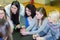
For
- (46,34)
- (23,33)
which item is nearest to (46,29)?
(46,34)

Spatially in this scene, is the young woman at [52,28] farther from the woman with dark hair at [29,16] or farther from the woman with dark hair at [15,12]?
the woman with dark hair at [15,12]

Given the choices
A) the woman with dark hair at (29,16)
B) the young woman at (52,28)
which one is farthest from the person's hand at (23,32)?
the young woman at (52,28)

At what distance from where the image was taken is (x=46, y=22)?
2418 mm

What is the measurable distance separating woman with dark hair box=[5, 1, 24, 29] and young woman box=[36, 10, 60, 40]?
52 cm

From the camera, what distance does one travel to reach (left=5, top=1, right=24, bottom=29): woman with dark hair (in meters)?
2.76

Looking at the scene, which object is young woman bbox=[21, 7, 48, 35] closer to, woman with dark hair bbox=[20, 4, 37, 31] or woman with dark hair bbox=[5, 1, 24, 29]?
woman with dark hair bbox=[20, 4, 37, 31]

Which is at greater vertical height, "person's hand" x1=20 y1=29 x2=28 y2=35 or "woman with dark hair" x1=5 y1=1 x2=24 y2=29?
"woman with dark hair" x1=5 y1=1 x2=24 y2=29

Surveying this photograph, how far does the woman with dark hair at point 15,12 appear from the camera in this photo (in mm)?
2760

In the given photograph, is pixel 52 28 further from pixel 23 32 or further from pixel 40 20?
pixel 23 32

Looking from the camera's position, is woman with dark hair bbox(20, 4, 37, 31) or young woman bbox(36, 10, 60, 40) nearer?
young woman bbox(36, 10, 60, 40)

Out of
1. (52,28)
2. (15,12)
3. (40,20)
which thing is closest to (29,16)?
(15,12)

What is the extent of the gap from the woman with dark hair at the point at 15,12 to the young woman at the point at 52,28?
0.52m

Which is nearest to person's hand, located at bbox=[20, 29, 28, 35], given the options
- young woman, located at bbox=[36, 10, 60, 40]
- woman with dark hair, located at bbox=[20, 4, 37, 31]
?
woman with dark hair, located at bbox=[20, 4, 37, 31]

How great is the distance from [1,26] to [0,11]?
0.93 metres
